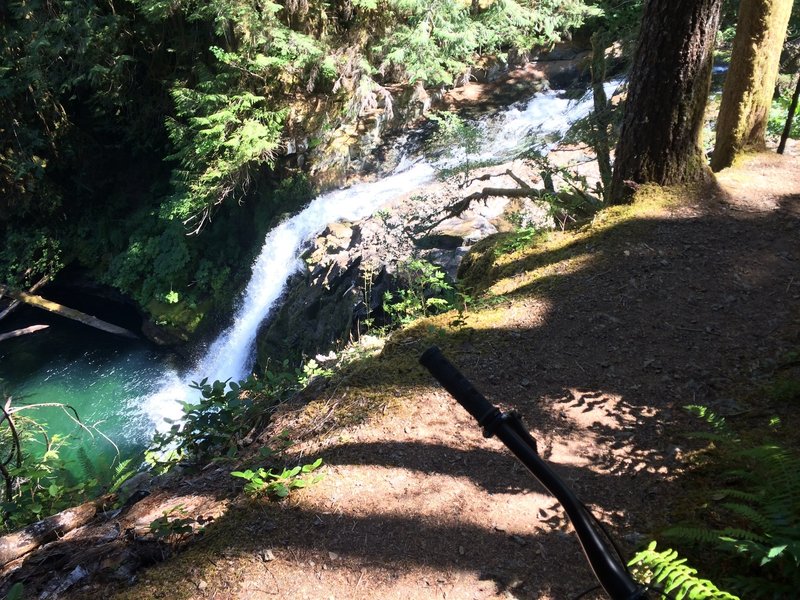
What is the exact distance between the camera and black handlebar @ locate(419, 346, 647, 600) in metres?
0.97

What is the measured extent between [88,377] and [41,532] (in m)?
12.4

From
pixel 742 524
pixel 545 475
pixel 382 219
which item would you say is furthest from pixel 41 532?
pixel 382 219

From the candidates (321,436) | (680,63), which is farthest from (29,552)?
(680,63)

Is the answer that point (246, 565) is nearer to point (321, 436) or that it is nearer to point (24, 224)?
point (321, 436)

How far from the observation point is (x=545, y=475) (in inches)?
42.6

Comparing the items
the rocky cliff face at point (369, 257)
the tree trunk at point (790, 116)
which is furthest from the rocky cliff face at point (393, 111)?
the tree trunk at point (790, 116)

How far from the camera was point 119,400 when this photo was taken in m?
12.7

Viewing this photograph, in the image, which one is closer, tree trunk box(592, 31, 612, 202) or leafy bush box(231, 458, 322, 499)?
leafy bush box(231, 458, 322, 499)

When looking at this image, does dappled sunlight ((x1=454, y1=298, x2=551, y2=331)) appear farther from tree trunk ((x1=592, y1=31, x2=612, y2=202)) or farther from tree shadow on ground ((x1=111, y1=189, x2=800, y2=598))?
tree trunk ((x1=592, y1=31, x2=612, y2=202))

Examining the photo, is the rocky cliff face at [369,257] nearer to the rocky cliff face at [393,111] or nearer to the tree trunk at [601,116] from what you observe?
the tree trunk at [601,116]

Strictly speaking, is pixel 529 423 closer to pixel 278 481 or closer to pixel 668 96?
pixel 278 481

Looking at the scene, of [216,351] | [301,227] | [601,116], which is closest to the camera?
[601,116]

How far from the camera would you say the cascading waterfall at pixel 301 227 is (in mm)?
12766

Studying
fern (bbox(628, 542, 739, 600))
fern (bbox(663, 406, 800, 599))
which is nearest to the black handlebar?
fern (bbox(628, 542, 739, 600))
